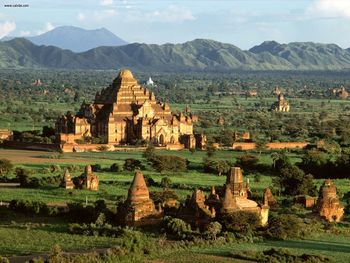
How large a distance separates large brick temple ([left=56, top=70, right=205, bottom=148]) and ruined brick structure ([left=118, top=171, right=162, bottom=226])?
104ft

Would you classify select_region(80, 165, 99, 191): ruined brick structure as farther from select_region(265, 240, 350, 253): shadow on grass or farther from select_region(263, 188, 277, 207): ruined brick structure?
select_region(265, 240, 350, 253): shadow on grass

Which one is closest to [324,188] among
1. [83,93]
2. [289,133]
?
[289,133]

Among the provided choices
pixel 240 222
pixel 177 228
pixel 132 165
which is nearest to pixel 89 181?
pixel 132 165

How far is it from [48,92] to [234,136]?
3400 inches

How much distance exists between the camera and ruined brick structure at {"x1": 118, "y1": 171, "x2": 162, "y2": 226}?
38.4 m

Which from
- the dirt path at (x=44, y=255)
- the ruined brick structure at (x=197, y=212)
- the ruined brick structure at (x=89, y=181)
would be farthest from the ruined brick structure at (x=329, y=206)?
the ruined brick structure at (x=89, y=181)

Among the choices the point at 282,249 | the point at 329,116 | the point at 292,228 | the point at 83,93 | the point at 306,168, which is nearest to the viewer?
the point at 282,249

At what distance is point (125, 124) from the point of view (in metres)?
73.7

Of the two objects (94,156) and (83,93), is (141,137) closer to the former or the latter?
(94,156)

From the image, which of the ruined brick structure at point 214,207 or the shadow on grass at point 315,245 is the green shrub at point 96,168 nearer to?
the ruined brick structure at point 214,207

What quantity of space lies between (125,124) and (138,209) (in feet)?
117

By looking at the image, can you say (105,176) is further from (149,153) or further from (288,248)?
(288,248)

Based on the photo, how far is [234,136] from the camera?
77.5 meters

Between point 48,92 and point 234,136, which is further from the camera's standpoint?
point 48,92
